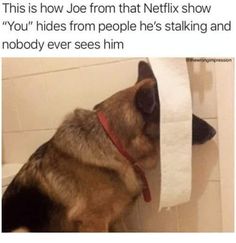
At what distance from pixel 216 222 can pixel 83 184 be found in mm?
344

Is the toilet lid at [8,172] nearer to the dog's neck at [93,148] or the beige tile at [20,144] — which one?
the beige tile at [20,144]

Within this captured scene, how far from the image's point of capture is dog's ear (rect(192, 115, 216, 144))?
0.74 meters

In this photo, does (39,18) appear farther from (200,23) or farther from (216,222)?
(216,222)

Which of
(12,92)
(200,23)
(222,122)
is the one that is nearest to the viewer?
(200,23)

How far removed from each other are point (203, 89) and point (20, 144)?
21.4 inches

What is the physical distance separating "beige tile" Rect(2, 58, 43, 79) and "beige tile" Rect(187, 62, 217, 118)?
15.4 inches

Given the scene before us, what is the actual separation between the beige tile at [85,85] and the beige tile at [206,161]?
0.77ft

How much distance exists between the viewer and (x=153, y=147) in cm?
76

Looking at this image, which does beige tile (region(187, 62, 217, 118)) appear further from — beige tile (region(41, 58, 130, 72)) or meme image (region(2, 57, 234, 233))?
beige tile (region(41, 58, 130, 72))

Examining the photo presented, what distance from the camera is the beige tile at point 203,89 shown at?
Result: 2.51ft

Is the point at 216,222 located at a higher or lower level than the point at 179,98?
lower

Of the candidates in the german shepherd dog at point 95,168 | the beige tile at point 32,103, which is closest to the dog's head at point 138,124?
the german shepherd dog at point 95,168

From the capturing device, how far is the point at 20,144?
973 mm

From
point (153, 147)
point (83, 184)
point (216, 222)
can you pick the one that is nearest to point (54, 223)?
point (83, 184)
